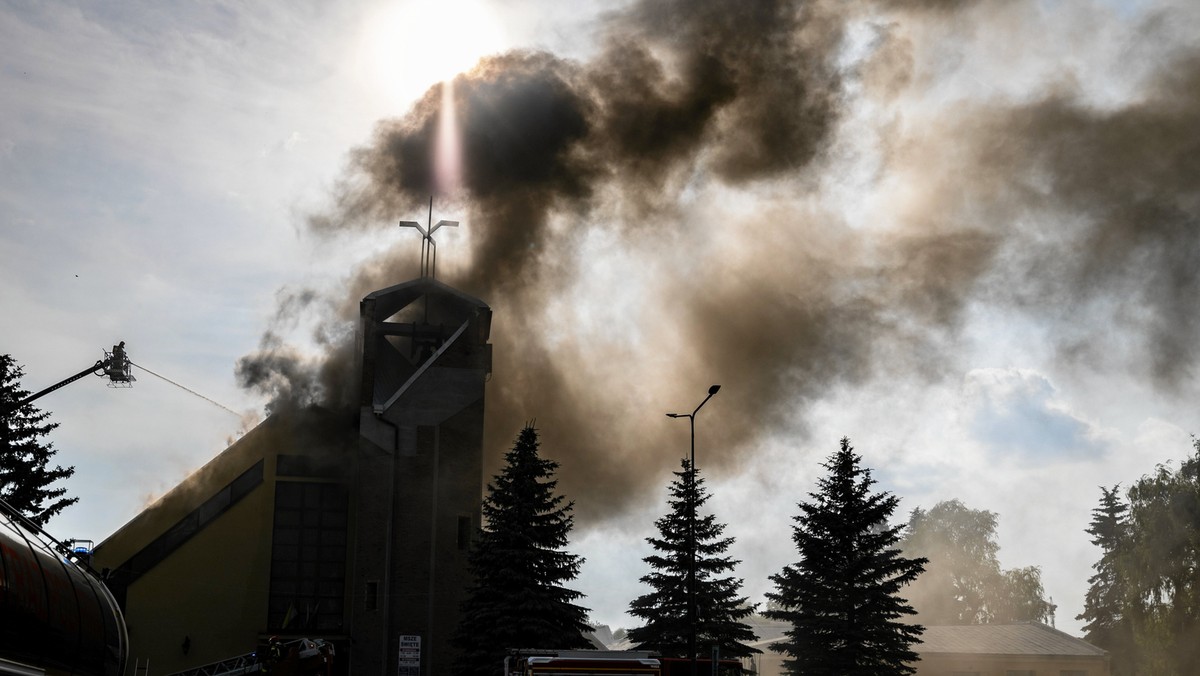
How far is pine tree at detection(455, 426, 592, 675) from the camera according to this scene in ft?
118

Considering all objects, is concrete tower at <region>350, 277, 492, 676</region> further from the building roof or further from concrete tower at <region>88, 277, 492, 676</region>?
the building roof

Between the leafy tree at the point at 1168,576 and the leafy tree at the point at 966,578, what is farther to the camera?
the leafy tree at the point at 966,578

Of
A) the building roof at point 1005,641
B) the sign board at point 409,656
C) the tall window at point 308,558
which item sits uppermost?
the tall window at point 308,558

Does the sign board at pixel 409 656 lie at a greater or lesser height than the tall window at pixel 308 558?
lesser

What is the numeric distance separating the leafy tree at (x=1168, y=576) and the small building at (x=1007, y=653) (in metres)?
22.0

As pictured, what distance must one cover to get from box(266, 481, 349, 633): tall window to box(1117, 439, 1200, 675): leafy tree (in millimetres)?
35973

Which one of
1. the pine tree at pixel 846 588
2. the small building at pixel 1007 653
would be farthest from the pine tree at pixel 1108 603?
the pine tree at pixel 846 588

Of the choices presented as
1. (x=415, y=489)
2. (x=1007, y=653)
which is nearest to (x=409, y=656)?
(x=415, y=489)

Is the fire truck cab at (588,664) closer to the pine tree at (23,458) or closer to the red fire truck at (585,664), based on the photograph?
the red fire truck at (585,664)

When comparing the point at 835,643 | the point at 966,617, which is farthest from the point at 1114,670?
the point at 835,643

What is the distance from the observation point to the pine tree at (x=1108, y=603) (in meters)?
73.4

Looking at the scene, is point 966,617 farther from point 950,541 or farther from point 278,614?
point 278,614

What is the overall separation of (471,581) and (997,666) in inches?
1833

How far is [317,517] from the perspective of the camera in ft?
148
